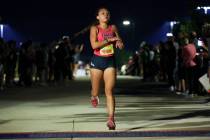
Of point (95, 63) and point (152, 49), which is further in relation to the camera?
point (152, 49)

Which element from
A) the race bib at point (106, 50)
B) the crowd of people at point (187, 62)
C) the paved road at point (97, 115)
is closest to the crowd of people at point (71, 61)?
the crowd of people at point (187, 62)

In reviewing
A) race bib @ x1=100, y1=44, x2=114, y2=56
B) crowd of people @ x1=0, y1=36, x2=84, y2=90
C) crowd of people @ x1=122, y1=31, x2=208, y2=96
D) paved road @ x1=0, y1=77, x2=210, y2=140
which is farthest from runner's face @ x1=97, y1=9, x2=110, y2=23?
crowd of people @ x1=0, y1=36, x2=84, y2=90

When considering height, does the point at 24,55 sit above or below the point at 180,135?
above

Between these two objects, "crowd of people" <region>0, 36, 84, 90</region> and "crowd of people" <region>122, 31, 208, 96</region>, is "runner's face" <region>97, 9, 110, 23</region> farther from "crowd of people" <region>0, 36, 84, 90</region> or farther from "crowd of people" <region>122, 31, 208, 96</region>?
"crowd of people" <region>0, 36, 84, 90</region>

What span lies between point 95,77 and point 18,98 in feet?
26.8

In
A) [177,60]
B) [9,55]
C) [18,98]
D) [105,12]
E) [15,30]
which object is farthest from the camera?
[15,30]

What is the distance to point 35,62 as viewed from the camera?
27.0m

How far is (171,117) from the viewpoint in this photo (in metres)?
12.8

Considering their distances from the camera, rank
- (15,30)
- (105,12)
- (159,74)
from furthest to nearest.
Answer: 1. (15,30)
2. (159,74)
3. (105,12)

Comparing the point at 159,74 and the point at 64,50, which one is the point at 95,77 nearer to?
the point at 64,50

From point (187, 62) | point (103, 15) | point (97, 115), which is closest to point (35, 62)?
point (187, 62)

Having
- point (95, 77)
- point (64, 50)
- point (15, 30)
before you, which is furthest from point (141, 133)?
point (15, 30)

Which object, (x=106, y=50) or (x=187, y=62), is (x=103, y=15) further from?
(x=187, y=62)

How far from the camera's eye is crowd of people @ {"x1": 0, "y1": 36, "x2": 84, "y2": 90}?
82.6 feet
